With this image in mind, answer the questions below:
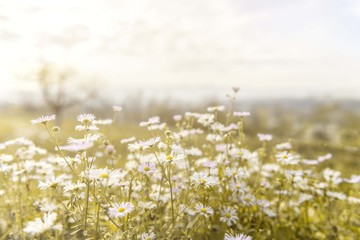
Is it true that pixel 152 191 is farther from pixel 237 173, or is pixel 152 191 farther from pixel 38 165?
pixel 38 165

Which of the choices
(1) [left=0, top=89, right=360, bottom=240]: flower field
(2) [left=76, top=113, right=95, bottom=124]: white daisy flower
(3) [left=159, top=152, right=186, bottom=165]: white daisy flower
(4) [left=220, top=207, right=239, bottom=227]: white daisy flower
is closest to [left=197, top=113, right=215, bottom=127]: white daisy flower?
(1) [left=0, top=89, right=360, bottom=240]: flower field

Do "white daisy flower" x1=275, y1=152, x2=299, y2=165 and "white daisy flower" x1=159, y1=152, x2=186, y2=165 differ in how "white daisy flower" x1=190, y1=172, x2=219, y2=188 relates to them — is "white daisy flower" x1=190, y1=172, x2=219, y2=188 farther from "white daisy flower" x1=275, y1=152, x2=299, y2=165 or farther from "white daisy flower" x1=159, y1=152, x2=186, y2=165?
"white daisy flower" x1=275, y1=152, x2=299, y2=165

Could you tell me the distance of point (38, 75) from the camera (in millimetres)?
24156

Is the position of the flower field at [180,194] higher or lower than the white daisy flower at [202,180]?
lower

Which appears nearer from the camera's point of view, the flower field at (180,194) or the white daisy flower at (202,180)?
the white daisy flower at (202,180)

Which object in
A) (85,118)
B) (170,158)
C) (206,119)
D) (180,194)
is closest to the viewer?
(170,158)

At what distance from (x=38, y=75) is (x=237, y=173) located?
2331cm

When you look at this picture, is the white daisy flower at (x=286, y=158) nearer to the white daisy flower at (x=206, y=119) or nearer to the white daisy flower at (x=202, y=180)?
the white daisy flower at (x=206, y=119)

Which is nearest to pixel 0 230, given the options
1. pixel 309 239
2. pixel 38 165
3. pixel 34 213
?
pixel 34 213

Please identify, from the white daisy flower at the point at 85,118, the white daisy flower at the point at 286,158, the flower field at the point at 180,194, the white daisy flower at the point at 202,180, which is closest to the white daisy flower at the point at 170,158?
the flower field at the point at 180,194

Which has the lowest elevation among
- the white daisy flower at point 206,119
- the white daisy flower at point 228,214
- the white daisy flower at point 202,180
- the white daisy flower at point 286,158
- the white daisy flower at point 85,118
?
the white daisy flower at point 228,214

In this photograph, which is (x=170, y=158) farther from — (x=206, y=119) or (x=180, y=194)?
(x=206, y=119)

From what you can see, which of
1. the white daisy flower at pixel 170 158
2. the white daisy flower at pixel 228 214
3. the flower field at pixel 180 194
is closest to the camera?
the white daisy flower at pixel 170 158

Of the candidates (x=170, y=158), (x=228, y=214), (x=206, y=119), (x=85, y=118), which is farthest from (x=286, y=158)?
(x=85, y=118)
